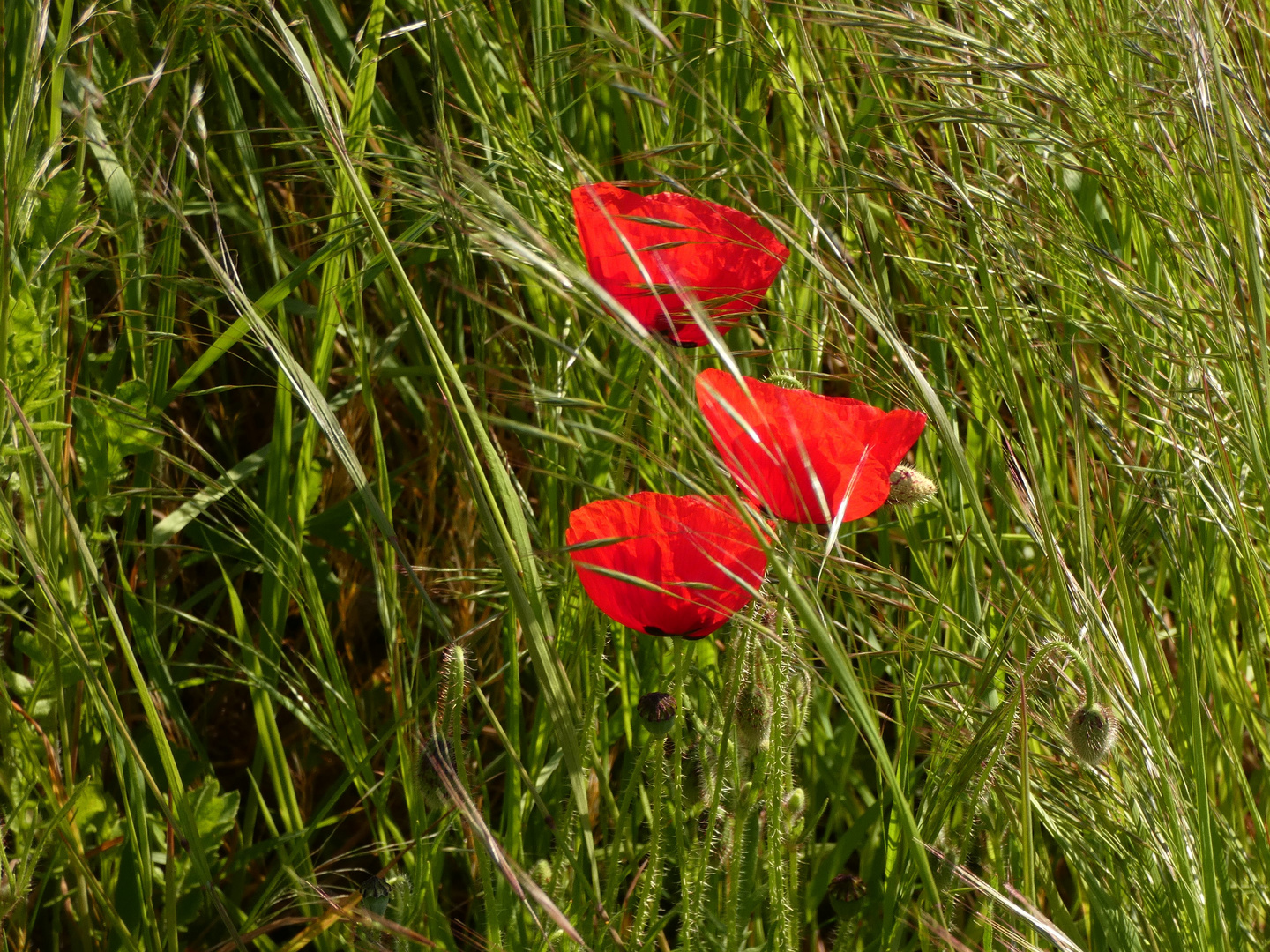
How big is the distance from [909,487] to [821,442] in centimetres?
13

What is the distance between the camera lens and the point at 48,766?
3.43ft

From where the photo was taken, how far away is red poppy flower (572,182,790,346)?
75 centimetres

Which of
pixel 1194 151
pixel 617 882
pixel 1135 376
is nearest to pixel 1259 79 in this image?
pixel 1194 151

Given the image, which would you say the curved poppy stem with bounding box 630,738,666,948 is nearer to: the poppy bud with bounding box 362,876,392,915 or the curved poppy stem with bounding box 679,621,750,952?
the curved poppy stem with bounding box 679,621,750,952

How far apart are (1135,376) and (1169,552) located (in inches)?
13.4

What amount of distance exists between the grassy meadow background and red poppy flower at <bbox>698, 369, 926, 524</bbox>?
0.04 meters

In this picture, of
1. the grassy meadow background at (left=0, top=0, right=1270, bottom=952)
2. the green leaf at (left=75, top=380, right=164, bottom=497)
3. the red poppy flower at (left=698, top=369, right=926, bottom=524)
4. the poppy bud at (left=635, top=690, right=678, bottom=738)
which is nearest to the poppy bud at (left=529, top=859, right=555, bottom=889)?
the grassy meadow background at (left=0, top=0, right=1270, bottom=952)

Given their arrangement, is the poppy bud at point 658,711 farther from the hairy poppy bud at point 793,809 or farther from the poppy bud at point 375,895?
the poppy bud at point 375,895

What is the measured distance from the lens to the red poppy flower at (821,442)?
68cm

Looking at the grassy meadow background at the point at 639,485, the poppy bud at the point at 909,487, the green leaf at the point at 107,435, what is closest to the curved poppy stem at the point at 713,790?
the grassy meadow background at the point at 639,485

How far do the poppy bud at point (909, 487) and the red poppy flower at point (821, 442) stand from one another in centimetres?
9

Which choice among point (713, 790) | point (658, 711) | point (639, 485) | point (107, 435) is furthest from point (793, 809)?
point (107, 435)

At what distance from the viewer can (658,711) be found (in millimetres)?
746

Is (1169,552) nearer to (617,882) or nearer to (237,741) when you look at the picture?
(617,882)
